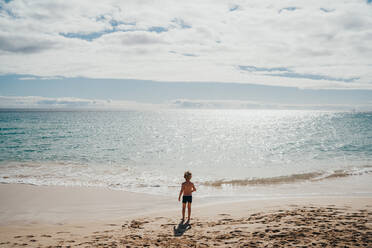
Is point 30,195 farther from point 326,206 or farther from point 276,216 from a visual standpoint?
Answer: point 326,206

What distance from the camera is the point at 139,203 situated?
39.9 ft

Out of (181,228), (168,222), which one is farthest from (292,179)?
(181,228)

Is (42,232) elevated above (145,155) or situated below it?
below

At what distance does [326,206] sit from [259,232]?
176 inches

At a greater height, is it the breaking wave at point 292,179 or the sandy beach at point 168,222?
the breaking wave at point 292,179

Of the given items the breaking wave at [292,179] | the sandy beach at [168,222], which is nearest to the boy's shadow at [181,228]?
the sandy beach at [168,222]

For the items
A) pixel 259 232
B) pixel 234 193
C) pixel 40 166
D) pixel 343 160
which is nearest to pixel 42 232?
pixel 259 232

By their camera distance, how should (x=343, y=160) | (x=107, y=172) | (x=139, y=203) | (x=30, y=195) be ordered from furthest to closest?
1. (x=343, y=160)
2. (x=107, y=172)
3. (x=30, y=195)
4. (x=139, y=203)

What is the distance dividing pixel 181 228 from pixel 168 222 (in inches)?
35.3

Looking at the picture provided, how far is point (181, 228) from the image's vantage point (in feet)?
27.8

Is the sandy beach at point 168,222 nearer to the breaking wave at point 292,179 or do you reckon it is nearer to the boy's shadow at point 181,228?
the boy's shadow at point 181,228

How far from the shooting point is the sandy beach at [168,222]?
23.2 feet

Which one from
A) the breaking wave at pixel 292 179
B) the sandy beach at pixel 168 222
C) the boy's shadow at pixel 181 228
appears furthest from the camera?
the breaking wave at pixel 292 179

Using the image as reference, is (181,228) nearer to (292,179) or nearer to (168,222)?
(168,222)
